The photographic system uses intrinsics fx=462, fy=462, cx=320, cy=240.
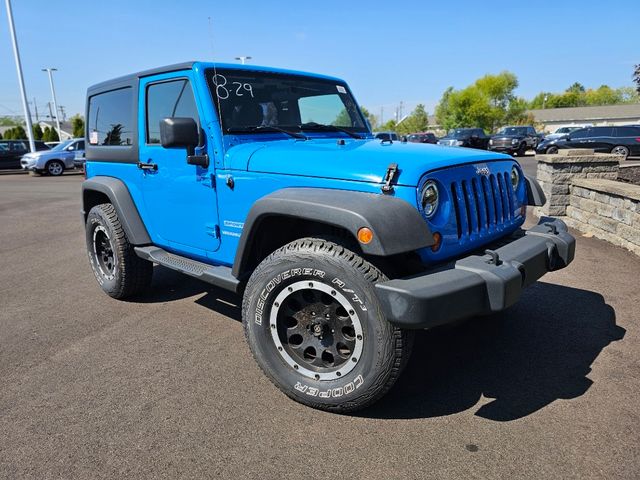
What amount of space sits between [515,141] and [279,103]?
80.1 feet

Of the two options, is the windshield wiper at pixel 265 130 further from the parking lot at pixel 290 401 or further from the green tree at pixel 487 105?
the green tree at pixel 487 105

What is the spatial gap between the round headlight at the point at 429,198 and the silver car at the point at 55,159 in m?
21.9

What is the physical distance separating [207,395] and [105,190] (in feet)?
7.76

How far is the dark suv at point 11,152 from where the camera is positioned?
2294 centimetres

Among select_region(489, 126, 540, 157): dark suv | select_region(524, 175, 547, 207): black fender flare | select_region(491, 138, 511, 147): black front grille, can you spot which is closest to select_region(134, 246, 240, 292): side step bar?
select_region(524, 175, 547, 207): black fender flare

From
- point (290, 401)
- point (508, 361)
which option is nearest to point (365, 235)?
point (290, 401)

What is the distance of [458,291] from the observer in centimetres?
226

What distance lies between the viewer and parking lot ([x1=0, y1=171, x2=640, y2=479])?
2229 millimetres

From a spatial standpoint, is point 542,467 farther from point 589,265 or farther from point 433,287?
point 589,265

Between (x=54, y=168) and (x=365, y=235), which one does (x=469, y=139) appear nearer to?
(x=54, y=168)

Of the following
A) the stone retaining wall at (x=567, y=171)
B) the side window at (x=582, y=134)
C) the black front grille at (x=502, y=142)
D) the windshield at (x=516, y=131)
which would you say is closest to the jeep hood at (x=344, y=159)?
the stone retaining wall at (x=567, y=171)

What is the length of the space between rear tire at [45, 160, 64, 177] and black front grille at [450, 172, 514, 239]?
2200cm

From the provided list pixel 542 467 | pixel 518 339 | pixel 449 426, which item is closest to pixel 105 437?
pixel 449 426

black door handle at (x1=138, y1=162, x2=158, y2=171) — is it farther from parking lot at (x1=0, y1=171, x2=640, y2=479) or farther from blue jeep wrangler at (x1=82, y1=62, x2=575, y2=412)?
parking lot at (x1=0, y1=171, x2=640, y2=479)
